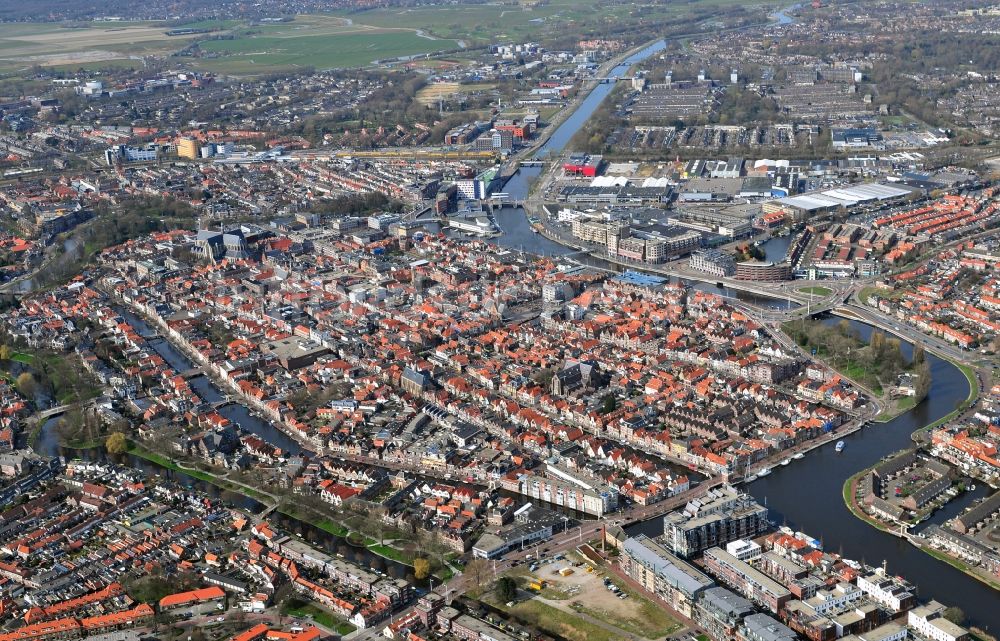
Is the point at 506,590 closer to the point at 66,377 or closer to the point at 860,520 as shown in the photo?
the point at 860,520

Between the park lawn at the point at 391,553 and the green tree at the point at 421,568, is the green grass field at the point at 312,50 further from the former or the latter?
the green tree at the point at 421,568

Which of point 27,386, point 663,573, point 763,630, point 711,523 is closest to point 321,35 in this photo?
point 27,386

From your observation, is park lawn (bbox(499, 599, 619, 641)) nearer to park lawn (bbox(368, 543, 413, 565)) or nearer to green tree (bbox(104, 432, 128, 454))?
park lawn (bbox(368, 543, 413, 565))

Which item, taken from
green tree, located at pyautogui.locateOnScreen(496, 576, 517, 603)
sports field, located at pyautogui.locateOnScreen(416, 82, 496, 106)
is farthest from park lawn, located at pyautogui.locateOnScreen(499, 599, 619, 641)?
sports field, located at pyautogui.locateOnScreen(416, 82, 496, 106)

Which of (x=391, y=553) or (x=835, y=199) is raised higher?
(x=835, y=199)

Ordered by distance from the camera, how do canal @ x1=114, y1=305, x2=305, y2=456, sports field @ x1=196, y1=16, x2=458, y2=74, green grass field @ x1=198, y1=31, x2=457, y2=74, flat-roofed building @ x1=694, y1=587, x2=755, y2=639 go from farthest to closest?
sports field @ x1=196, y1=16, x2=458, y2=74 < green grass field @ x1=198, y1=31, x2=457, y2=74 < canal @ x1=114, y1=305, x2=305, y2=456 < flat-roofed building @ x1=694, y1=587, x2=755, y2=639

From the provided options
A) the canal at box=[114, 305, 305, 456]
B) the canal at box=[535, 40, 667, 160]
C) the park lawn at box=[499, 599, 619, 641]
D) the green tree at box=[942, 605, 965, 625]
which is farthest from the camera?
the canal at box=[535, 40, 667, 160]
